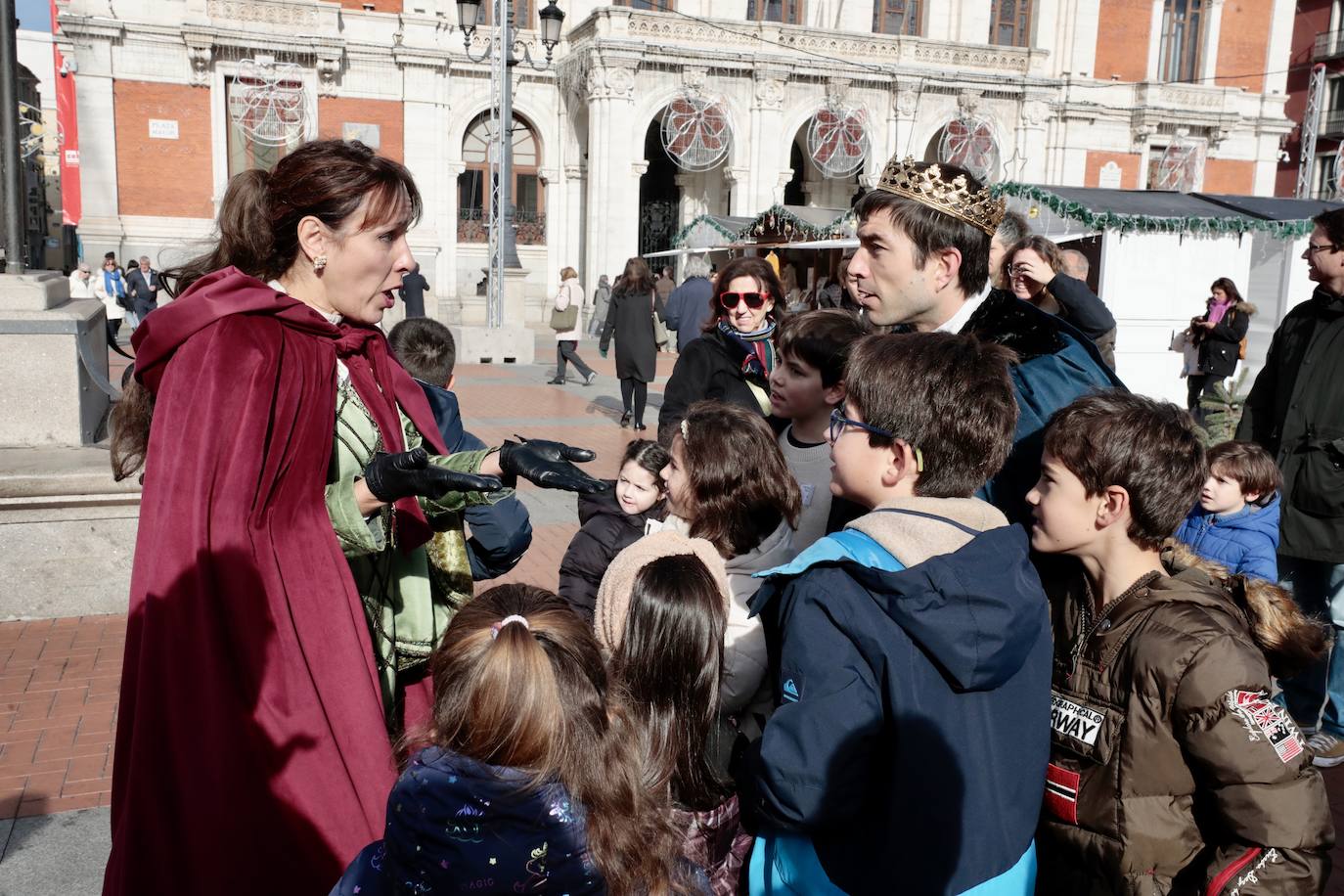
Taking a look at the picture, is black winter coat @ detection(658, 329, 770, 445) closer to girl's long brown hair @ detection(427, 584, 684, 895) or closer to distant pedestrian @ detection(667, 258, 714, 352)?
girl's long brown hair @ detection(427, 584, 684, 895)

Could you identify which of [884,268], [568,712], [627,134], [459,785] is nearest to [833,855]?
[568,712]

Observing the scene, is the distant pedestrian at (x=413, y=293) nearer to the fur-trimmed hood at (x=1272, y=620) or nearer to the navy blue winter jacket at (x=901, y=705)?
the fur-trimmed hood at (x=1272, y=620)

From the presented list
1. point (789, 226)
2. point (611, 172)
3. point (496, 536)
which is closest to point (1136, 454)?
point (496, 536)

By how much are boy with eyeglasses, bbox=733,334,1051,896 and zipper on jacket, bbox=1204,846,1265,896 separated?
0.33 metres

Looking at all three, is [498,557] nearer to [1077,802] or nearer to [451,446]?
[451,446]

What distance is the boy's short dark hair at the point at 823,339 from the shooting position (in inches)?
126

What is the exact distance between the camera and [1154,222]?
1255 cm

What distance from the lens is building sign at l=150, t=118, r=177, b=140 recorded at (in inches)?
1000

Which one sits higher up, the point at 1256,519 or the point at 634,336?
the point at 634,336

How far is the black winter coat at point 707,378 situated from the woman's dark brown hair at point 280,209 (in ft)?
7.39

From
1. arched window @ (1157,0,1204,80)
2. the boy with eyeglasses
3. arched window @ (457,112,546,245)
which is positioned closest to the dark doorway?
arched window @ (457,112,546,245)

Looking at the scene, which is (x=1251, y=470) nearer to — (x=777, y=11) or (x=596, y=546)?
(x=596, y=546)

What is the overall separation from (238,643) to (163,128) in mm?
27449

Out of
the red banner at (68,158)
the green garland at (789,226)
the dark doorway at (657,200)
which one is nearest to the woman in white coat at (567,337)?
the green garland at (789,226)
